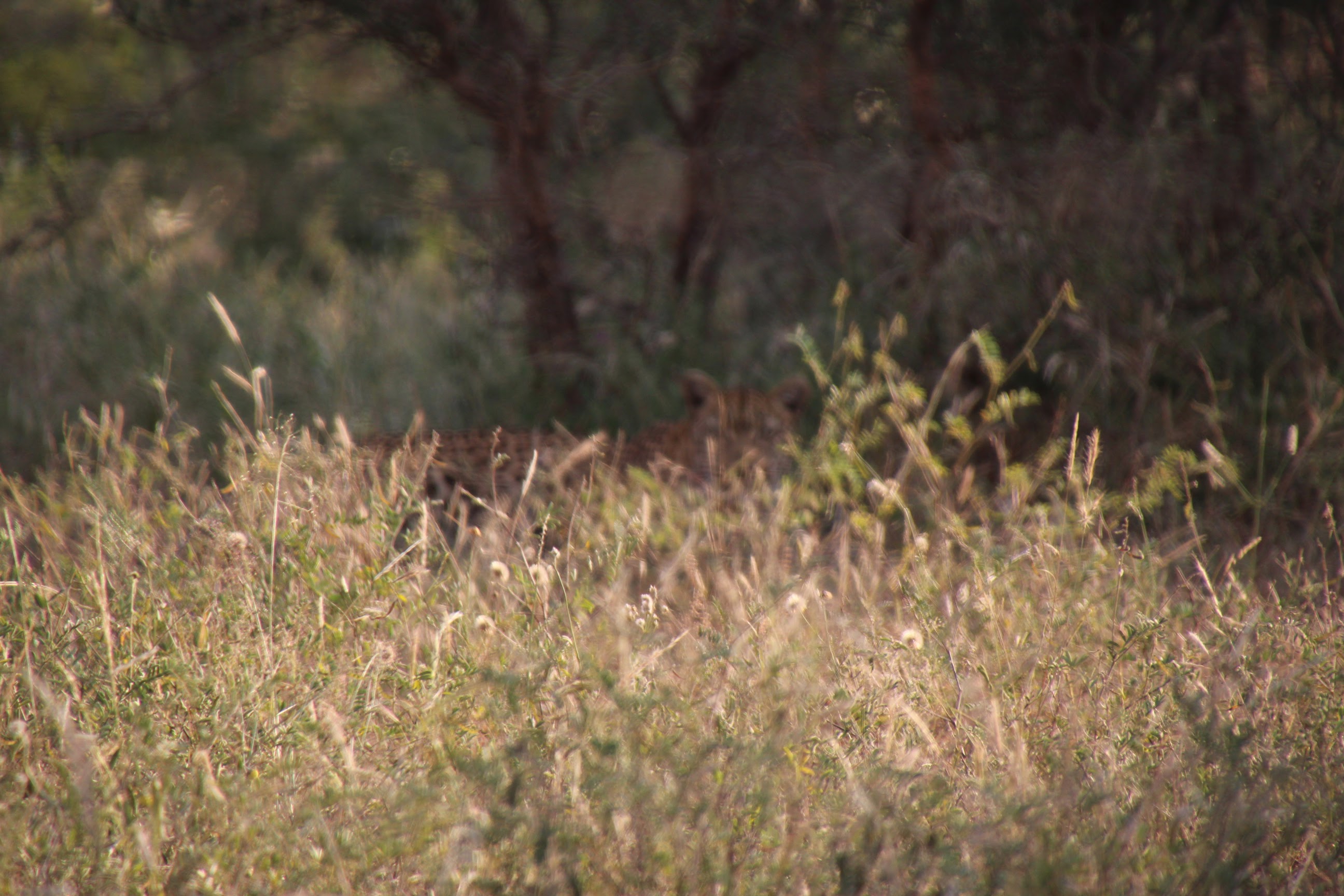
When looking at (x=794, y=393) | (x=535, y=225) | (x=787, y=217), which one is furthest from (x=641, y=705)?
(x=787, y=217)

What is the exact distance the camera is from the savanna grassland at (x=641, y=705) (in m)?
2.21

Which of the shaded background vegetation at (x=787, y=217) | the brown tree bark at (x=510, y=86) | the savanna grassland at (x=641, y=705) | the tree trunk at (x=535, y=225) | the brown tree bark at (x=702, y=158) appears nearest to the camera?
the savanna grassland at (x=641, y=705)

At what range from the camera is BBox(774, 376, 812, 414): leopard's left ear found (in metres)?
5.42

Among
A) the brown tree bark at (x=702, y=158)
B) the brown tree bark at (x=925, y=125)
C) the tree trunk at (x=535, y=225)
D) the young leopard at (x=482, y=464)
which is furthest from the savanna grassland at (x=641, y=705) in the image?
the brown tree bark at (x=702, y=158)

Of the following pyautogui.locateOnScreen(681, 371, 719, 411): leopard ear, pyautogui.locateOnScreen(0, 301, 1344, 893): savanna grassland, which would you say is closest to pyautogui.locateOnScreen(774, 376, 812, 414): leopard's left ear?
pyautogui.locateOnScreen(681, 371, 719, 411): leopard ear

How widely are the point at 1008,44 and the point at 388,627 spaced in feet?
15.6

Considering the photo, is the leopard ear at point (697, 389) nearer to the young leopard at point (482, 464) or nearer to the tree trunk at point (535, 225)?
the young leopard at point (482, 464)

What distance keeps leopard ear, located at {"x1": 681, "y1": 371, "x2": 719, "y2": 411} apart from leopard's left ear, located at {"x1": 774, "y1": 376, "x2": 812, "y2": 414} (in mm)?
309

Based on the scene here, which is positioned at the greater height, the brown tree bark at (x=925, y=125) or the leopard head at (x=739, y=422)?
the brown tree bark at (x=925, y=125)

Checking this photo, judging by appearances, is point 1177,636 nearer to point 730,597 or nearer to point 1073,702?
point 1073,702

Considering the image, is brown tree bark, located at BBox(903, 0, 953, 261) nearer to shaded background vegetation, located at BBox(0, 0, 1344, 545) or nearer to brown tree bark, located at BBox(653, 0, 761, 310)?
shaded background vegetation, located at BBox(0, 0, 1344, 545)

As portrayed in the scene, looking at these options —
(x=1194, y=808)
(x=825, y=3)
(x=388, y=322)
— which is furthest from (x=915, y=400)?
(x=388, y=322)

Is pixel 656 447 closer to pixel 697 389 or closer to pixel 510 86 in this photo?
pixel 697 389

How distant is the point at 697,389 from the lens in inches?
216
